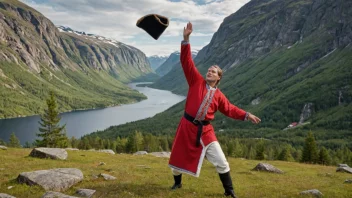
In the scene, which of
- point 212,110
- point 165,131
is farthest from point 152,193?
point 165,131

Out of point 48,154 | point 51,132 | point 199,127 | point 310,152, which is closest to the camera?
point 199,127

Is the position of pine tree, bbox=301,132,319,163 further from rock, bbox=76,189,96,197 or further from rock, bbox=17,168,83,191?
rock, bbox=76,189,96,197

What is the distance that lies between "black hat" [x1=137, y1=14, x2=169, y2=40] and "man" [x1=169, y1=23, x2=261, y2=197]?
3.16ft

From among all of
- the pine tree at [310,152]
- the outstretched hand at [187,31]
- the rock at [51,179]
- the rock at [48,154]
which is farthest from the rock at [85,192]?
the pine tree at [310,152]

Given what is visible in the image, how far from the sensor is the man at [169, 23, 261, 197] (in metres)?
11.2

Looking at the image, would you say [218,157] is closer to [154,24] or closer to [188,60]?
[188,60]

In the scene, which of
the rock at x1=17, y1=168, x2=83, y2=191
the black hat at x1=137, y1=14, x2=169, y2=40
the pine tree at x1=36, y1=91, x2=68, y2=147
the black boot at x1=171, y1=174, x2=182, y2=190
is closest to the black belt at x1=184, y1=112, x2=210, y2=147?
the black boot at x1=171, y1=174, x2=182, y2=190

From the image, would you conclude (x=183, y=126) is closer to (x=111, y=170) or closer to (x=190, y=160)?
(x=190, y=160)

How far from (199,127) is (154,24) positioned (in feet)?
14.2

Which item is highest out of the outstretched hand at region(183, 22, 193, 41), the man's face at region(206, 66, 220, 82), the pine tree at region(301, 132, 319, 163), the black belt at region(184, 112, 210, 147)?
the outstretched hand at region(183, 22, 193, 41)

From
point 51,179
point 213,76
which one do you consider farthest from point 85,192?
point 213,76

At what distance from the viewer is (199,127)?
440 inches

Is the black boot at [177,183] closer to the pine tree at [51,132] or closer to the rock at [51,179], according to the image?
the rock at [51,179]

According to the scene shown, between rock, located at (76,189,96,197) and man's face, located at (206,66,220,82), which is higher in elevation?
man's face, located at (206,66,220,82)
